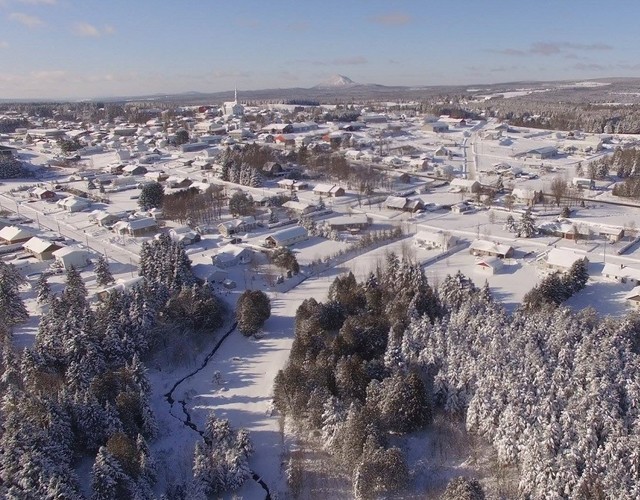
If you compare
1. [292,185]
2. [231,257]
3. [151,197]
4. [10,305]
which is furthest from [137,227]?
[292,185]

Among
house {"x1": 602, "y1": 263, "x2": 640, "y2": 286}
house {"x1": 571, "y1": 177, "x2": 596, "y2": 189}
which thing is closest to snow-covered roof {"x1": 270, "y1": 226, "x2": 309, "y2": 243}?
house {"x1": 602, "y1": 263, "x2": 640, "y2": 286}

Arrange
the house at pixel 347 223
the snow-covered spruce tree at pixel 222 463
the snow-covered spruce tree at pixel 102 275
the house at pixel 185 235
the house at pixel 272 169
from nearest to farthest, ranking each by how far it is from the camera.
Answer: the snow-covered spruce tree at pixel 222 463 < the snow-covered spruce tree at pixel 102 275 < the house at pixel 185 235 < the house at pixel 347 223 < the house at pixel 272 169

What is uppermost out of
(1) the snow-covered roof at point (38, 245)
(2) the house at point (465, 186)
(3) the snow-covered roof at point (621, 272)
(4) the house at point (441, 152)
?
(4) the house at point (441, 152)

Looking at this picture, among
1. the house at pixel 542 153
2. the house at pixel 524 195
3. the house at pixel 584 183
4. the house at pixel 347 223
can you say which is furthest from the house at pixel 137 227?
the house at pixel 542 153

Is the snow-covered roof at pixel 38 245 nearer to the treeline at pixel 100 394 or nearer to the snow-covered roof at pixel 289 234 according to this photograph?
the treeline at pixel 100 394

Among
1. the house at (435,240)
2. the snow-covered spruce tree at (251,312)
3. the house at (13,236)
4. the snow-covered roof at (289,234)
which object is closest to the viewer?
the snow-covered spruce tree at (251,312)

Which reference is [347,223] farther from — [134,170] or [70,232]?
[134,170]

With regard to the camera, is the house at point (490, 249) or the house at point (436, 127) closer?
the house at point (490, 249)
